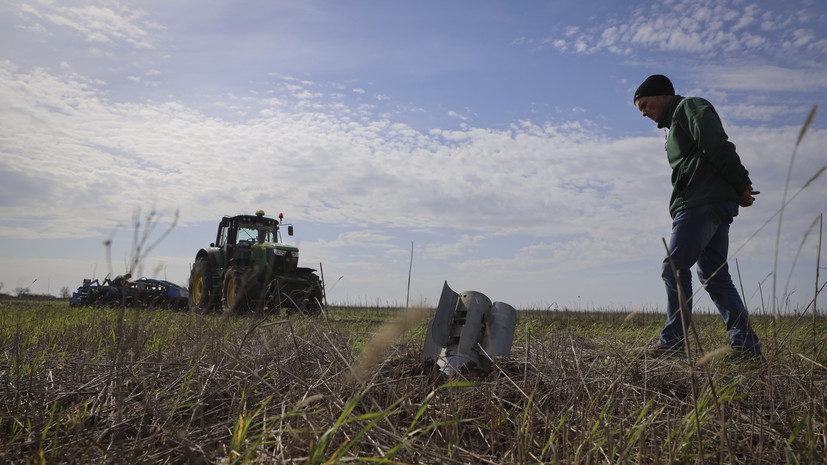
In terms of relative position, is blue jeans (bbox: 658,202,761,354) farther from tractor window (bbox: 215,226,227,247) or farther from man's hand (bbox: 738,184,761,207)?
tractor window (bbox: 215,226,227,247)

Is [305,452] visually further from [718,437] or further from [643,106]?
[643,106]

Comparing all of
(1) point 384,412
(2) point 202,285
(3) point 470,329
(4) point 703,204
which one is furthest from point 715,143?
(2) point 202,285

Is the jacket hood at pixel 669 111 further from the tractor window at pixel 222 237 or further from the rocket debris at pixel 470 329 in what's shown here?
the tractor window at pixel 222 237

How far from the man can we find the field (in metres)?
0.69

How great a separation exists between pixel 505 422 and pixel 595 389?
1.84 ft

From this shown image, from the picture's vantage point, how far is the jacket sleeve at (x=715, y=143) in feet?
10.3

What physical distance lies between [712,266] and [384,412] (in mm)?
3077

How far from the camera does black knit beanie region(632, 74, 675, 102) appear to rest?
11.8 ft

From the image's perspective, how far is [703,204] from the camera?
327 cm

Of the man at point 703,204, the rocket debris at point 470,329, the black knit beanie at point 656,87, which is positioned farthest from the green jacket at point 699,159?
the rocket debris at point 470,329

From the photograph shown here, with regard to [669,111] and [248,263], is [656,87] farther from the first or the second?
[248,263]

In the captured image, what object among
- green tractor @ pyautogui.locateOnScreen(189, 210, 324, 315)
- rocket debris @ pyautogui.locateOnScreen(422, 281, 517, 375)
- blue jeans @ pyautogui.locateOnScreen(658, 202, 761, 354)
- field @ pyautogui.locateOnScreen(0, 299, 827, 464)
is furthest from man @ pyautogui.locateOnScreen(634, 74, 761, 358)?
green tractor @ pyautogui.locateOnScreen(189, 210, 324, 315)

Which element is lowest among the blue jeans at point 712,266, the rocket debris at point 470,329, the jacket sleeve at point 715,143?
the rocket debris at point 470,329

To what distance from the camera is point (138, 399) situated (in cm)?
211
